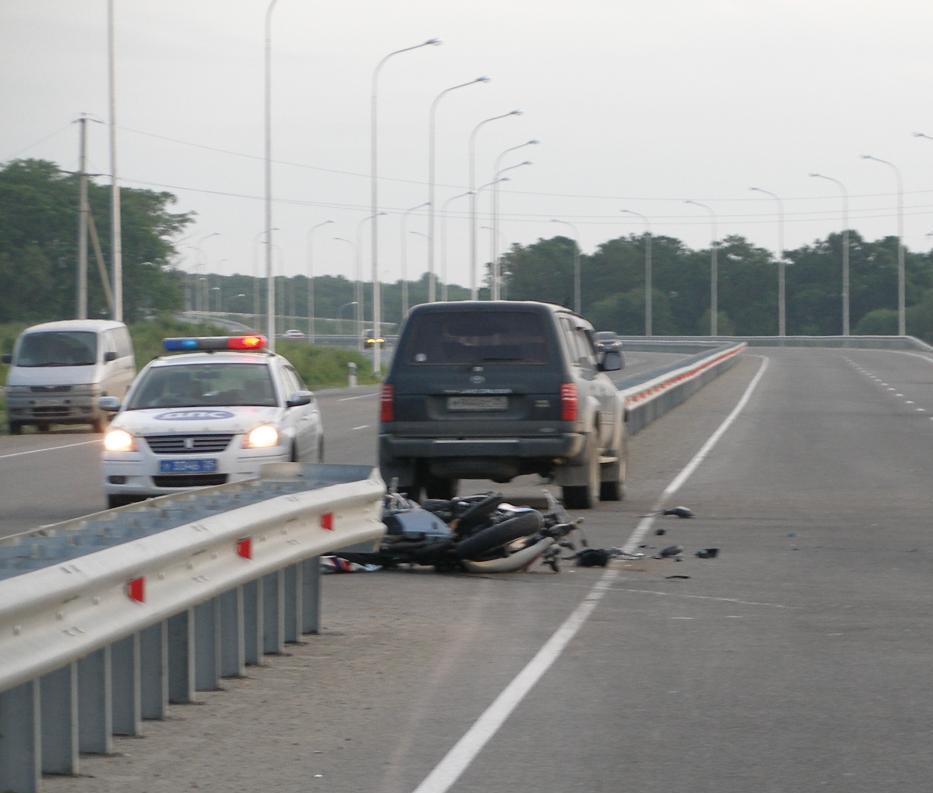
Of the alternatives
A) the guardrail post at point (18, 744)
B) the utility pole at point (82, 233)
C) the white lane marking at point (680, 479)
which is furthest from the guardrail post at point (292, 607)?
the utility pole at point (82, 233)

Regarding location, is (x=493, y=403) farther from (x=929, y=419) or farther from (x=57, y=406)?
(x=929, y=419)

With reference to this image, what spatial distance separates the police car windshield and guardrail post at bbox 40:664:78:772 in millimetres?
10557

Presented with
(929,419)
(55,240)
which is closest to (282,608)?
(929,419)

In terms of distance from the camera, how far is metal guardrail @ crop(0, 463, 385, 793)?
19.2 feet

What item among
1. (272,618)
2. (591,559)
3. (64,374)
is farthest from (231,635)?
(64,374)

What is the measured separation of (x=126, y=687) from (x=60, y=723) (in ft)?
2.04

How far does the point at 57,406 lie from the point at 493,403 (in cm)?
1728

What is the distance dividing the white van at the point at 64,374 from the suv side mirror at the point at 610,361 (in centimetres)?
1486

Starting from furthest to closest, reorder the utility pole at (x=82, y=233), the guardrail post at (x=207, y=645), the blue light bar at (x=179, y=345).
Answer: the utility pole at (x=82, y=233), the blue light bar at (x=179, y=345), the guardrail post at (x=207, y=645)

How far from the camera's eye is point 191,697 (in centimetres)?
748

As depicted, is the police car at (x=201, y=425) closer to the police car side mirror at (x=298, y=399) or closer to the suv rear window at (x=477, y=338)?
the police car side mirror at (x=298, y=399)

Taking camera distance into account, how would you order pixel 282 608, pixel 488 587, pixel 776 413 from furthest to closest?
pixel 776 413
pixel 488 587
pixel 282 608

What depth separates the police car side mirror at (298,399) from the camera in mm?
17109

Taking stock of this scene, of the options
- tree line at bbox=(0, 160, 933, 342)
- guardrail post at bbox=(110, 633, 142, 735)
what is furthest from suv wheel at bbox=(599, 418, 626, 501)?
tree line at bbox=(0, 160, 933, 342)
